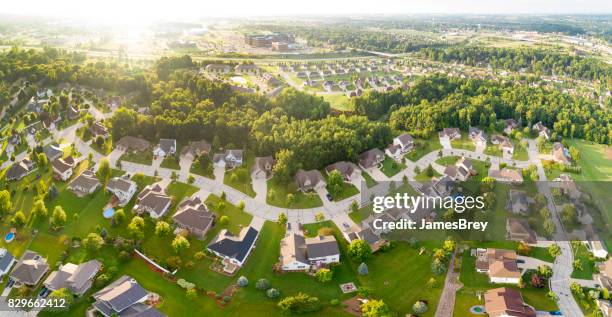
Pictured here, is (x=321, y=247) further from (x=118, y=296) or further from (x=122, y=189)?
(x=122, y=189)

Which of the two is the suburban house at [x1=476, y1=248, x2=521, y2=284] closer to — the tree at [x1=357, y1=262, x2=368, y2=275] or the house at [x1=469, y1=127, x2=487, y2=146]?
the tree at [x1=357, y1=262, x2=368, y2=275]

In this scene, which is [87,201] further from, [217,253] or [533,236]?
[533,236]

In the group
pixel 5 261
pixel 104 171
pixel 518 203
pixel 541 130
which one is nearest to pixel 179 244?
pixel 5 261

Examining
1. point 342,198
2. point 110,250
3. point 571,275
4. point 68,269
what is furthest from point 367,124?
point 68,269

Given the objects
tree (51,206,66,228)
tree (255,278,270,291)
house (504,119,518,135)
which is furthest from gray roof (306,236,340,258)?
house (504,119,518,135)

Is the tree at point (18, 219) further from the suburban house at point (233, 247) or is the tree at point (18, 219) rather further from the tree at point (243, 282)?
the tree at point (243, 282)

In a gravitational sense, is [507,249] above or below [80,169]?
below

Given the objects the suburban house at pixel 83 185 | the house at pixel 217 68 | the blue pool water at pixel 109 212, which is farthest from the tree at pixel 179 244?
the house at pixel 217 68
